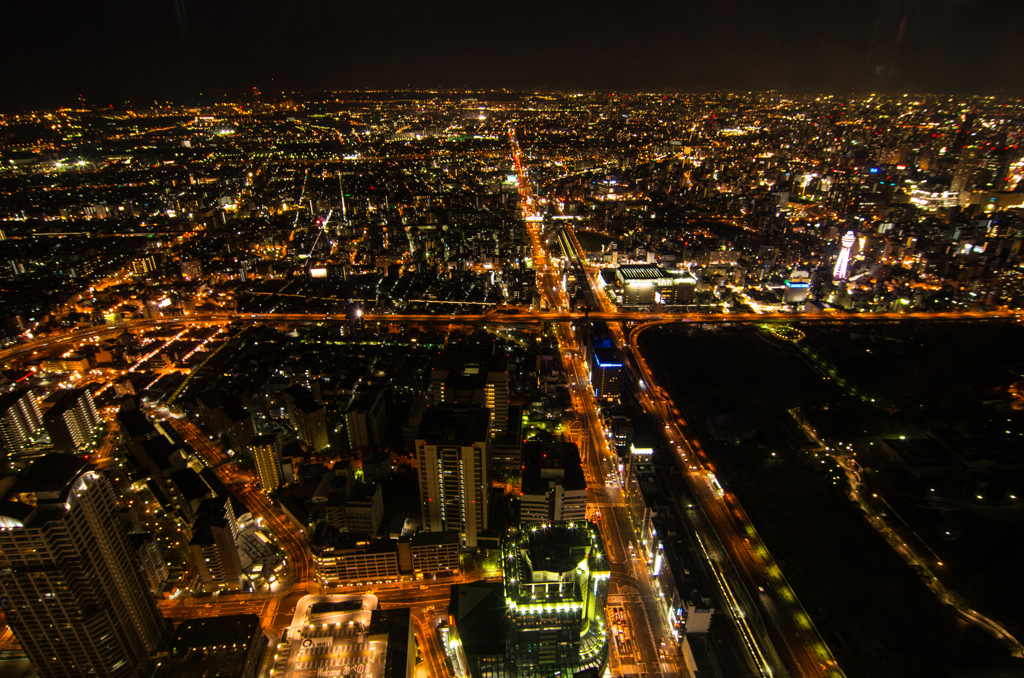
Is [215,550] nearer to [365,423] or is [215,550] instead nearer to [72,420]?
[365,423]

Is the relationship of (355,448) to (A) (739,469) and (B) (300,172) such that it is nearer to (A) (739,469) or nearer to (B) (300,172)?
(A) (739,469)

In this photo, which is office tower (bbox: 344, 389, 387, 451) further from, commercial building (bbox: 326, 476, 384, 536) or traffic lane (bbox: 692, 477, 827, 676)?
traffic lane (bbox: 692, 477, 827, 676)

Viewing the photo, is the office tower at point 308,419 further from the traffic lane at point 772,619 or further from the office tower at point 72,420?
the traffic lane at point 772,619

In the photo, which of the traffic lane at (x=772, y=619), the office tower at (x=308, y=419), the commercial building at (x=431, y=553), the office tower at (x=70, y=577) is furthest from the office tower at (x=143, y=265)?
the traffic lane at (x=772, y=619)

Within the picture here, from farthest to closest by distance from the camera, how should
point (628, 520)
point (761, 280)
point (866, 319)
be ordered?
point (761, 280), point (866, 319), point (628, 520)

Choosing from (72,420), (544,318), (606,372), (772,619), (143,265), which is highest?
(143,265)

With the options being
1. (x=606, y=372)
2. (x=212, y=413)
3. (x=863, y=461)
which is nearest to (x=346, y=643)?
(x=212, y=413)

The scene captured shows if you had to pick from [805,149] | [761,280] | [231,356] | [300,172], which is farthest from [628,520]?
[805,149]
